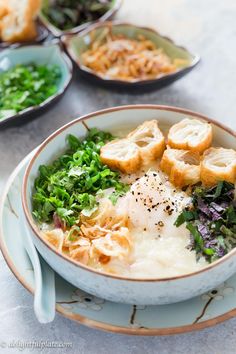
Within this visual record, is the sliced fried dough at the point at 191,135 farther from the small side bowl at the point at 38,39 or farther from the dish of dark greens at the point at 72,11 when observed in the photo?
the dish of dark greens at the point at 72,11

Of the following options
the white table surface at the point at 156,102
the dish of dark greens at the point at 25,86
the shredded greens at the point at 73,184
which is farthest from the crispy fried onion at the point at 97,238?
the dish of dark greens at the point at 25,86

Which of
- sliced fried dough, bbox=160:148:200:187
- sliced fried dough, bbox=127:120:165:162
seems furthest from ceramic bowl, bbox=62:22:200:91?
sliced fried dough, bbox=160:148:200:187

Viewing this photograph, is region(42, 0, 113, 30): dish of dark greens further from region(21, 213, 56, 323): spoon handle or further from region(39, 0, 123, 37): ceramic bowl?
region(21, 213, 56, 323): spoon handle

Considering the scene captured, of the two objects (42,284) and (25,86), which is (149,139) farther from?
(25,86)

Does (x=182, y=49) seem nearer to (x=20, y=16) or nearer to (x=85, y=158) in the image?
(x=20, y=16)

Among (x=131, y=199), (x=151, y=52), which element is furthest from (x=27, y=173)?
(x=151, y=52)
